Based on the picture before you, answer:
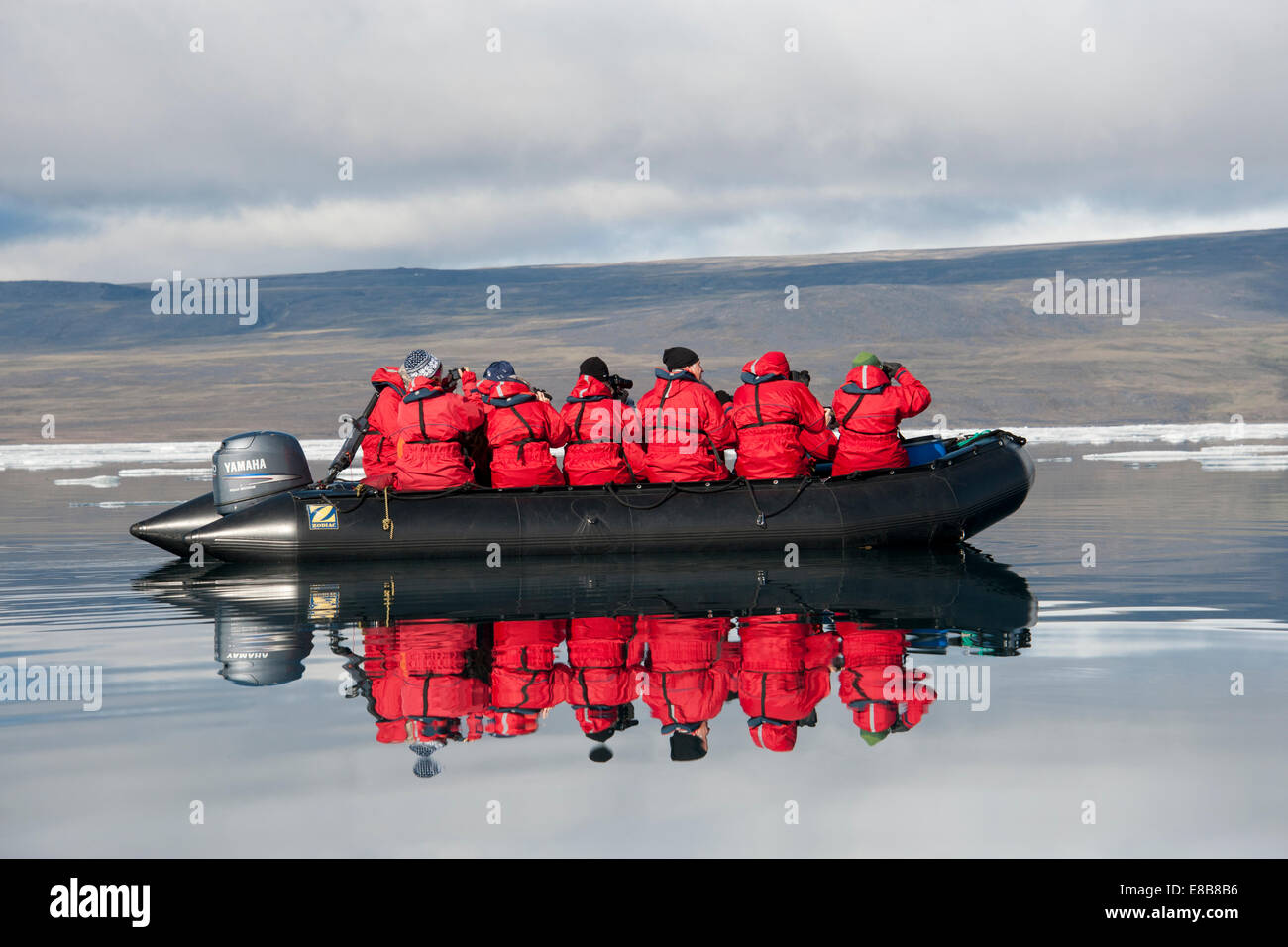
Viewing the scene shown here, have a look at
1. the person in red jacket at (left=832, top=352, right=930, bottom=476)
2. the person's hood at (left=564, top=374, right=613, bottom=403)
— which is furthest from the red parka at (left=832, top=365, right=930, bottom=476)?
the person's hood at (left=564, top=374, right=613, bottom=403)

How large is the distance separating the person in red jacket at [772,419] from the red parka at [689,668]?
352 cm

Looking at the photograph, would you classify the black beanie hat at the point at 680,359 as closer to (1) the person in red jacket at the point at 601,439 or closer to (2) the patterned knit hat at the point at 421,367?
(1) the person in red jacket at the point at 601,439

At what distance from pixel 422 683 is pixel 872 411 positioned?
6364 mm

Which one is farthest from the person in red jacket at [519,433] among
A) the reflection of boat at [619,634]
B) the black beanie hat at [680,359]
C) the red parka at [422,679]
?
the red parka at [422,679]

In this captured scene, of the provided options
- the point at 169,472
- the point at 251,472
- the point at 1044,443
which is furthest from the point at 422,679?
the point at 1044,443

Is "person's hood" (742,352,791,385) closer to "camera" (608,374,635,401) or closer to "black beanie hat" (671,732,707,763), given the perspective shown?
"camera" (608,374,635,401)

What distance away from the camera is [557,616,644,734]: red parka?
602 cm

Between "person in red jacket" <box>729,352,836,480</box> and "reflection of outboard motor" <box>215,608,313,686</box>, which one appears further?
"person in red jacket" <box>729,352,836,480</box>

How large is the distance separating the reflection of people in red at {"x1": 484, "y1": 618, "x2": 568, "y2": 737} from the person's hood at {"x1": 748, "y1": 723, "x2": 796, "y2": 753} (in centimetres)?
92

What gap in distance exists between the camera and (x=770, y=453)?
11805 mm

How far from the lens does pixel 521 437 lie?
39.1 feet

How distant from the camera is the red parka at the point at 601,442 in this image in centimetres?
1190
